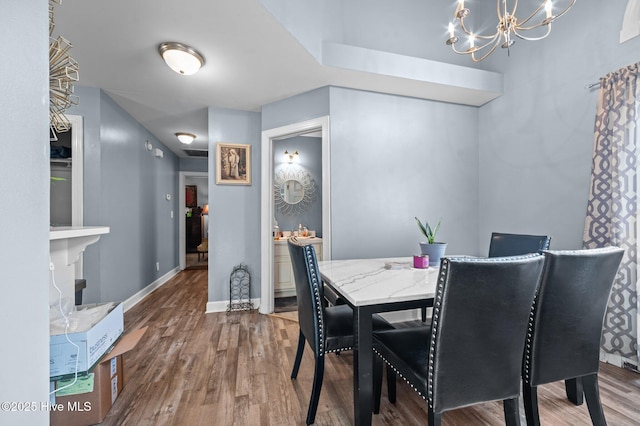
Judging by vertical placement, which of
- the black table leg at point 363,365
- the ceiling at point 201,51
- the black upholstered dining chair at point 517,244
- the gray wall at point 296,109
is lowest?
the black table leg at point 363,365

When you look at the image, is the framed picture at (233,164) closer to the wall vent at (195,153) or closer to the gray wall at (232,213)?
the gray wall at (232,213)

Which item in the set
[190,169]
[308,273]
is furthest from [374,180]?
[190,169]

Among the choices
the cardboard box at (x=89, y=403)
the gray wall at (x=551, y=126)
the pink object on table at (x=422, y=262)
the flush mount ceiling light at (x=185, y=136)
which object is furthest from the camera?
the flush mount ceiling light at (x=185, y=136)

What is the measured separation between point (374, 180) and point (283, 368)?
Result: 1909mm

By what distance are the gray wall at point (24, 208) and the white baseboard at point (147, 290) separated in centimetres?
320

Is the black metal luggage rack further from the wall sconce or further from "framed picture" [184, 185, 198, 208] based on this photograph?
"framed picture" [184, 185, 198, 208]

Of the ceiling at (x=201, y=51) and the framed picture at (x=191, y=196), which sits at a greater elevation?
the ceiling at (x=201, y=51)

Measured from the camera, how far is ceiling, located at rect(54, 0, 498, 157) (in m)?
1.74

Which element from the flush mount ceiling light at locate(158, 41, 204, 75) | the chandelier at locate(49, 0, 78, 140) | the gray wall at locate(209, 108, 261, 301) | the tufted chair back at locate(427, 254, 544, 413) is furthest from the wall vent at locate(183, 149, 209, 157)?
the tufted chair back at locate(427, 254, 544, 413)

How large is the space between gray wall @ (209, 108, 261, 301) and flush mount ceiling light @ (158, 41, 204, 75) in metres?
1.15

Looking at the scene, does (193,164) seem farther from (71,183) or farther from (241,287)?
(241,287)

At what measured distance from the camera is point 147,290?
3.86 m

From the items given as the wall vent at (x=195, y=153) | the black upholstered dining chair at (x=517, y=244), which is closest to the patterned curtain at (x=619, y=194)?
the black upholstered dining chair at (x=517, y=244)

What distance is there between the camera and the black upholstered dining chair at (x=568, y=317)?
1.14 metres
